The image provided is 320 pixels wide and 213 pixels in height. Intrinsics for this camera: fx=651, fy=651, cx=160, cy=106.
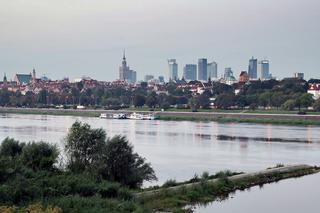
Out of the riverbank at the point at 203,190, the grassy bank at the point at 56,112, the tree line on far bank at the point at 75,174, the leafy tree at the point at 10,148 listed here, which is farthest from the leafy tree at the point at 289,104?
the leafy tree at the point at 10,148

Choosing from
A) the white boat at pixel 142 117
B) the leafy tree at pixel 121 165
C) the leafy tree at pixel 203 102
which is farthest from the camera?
the leafy tree at pixel 203 102

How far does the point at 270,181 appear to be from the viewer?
16.5 m

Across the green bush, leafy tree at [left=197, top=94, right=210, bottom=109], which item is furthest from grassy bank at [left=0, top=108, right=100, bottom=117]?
the green bush

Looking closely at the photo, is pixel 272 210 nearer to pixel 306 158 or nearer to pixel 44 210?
pixel 44 210

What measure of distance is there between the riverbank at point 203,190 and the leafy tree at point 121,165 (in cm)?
72

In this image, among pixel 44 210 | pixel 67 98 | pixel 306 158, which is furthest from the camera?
pixel 67 98

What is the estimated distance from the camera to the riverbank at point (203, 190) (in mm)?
12250

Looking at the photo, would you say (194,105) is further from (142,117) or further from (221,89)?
(221,89)

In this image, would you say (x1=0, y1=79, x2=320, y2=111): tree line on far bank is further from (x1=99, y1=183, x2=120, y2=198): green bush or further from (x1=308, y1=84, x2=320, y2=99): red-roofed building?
(x1=99, y1=183, x2=120, y2=198): green bush

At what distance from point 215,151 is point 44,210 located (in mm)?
15227

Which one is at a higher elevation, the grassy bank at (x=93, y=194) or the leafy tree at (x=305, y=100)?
the leafy tree at (x=305, y=100)

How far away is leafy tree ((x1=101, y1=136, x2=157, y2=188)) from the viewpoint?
13.4 metres

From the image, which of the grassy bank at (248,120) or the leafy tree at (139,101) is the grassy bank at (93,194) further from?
the leafy tree at (139,101)

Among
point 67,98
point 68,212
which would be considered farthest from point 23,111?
point 68,212
